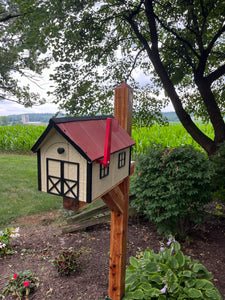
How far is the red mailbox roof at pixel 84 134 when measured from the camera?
4.02 feet

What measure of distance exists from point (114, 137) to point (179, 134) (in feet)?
33.5

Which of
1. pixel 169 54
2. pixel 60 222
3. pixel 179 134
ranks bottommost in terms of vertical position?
pixel 60 222

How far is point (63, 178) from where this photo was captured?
4.47 ft

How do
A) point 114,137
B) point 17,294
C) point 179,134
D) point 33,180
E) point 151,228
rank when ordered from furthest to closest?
point 179,134 → point 33,180 → point 151,228 → point 17,294 → point 114,137

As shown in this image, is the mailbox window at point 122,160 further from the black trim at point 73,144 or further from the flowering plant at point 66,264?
the flowering plant at point 66,264

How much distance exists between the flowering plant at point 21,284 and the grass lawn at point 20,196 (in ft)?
7.19

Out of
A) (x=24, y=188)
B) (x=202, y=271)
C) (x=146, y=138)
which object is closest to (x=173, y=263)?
(x=202, y=271)

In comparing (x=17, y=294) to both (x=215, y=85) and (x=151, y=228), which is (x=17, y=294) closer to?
(x=151, y=228)

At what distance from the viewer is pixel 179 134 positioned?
11281 millimetres

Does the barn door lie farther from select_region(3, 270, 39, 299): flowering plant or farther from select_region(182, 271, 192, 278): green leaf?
select_region(3, 270, 39, 299): flowering plant

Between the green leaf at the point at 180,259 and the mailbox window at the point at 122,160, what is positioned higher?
the mailbox window at the point at 122,160

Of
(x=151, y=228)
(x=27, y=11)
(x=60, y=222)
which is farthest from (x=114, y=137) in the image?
(x=27, y=11)

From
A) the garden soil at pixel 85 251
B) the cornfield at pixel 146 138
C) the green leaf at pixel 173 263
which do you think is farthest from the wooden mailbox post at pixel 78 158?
the cornfield at pixel 146 138

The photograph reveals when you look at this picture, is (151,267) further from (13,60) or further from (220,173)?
(13,60)
